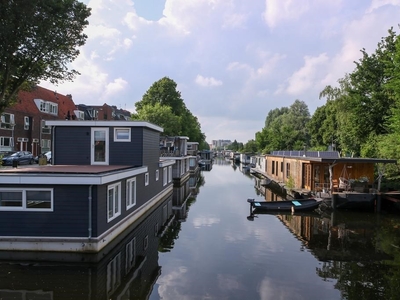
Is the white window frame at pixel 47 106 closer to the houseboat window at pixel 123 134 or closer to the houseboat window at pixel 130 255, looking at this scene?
the houseboat window at pixel 123 134

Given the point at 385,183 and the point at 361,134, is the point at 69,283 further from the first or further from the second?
the point at 361,134

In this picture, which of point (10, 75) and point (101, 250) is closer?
point (101, 250)

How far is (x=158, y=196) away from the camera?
2436cm

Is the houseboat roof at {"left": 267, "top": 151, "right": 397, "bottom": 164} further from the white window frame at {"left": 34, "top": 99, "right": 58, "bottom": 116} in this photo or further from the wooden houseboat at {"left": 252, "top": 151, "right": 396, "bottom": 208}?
the white window frame at {"left": 34, "top": 99, "right": 58, "bottom": 116}

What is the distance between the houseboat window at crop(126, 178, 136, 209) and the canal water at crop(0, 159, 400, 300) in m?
1.26

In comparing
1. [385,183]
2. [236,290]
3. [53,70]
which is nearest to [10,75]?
[53,70]

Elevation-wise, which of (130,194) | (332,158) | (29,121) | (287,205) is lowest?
(287,205)

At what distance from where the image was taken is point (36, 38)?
1981 cm

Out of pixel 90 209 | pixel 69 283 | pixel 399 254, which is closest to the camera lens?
pixel 69 283

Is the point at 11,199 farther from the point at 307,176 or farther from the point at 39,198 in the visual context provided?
the point at 307,176

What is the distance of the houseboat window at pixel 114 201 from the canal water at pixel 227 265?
1230 millimetres

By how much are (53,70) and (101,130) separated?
28.0 ft

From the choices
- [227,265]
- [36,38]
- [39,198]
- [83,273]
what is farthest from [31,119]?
[227,265]

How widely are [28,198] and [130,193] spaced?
5352 millimetres
